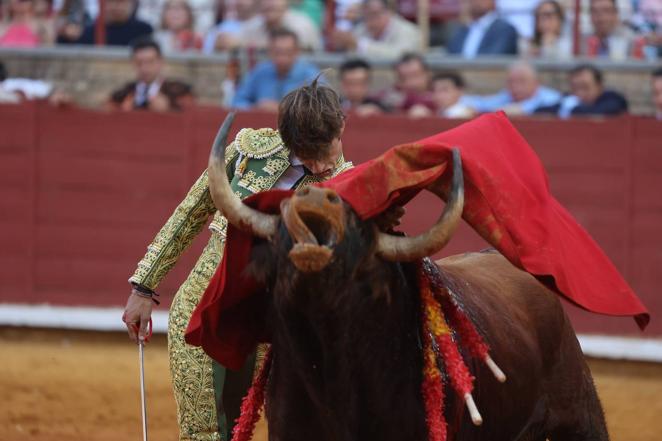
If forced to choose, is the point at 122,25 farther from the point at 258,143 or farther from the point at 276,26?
the point at 258,143

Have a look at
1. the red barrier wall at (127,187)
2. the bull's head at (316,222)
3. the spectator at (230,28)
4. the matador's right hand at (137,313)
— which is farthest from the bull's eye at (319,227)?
the spectator at (230,28)

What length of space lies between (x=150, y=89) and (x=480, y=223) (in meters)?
6.37

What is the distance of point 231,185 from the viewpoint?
3.40 meters

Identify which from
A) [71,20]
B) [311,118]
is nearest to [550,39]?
[71,20]

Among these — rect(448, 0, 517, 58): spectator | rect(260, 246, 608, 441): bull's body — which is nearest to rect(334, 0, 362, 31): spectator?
rect(448, 0, 517, 58): spectator

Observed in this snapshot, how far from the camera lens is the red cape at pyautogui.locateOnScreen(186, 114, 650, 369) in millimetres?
2824

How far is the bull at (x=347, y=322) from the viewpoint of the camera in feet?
8.54

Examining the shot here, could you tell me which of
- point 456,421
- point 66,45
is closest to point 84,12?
point 66,45

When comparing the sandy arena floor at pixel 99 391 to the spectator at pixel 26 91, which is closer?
the sandy arena floor at pixel 99 391

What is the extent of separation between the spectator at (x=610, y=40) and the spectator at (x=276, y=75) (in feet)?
6.29

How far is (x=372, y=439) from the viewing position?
9.45ft

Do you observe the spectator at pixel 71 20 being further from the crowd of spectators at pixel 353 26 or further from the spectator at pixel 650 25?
the spectator at pixel 650 25

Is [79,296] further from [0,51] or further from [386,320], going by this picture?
[386,320]

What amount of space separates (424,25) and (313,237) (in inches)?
281
